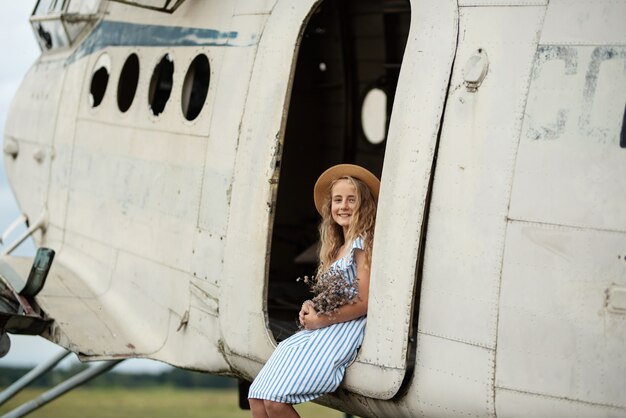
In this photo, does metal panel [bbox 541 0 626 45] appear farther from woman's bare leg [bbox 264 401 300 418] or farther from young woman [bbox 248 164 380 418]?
woman's bare leg [bbox 264 401 300 418]

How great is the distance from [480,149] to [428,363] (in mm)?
1002

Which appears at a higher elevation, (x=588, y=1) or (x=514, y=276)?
(x=588, y=1)

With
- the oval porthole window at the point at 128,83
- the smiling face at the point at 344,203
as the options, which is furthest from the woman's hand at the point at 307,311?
the oval porthole window at the point at 128,83

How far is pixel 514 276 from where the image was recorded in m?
4.89

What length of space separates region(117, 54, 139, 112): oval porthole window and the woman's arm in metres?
3.17

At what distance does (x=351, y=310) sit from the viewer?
5.46 metres

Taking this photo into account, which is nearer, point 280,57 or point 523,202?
point 523,202

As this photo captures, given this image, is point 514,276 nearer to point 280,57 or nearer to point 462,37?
point 462,37

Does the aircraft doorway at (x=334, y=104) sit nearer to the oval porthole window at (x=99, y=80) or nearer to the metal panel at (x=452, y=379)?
the oval porthole window at (x=99, y=80)

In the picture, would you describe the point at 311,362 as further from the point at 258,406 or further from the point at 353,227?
the point at 353,227

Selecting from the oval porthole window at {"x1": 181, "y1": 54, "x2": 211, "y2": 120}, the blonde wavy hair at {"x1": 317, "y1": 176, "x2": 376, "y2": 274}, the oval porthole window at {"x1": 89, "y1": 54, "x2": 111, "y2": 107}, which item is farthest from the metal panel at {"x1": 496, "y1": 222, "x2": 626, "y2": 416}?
the oval porthole window at {"x1": 89, "y1": 54, "x2": 111, "y2": 107}

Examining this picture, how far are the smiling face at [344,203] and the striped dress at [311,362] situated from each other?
238 mm

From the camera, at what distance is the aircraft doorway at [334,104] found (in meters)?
10.5

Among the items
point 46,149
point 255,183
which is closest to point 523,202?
point 255,183
